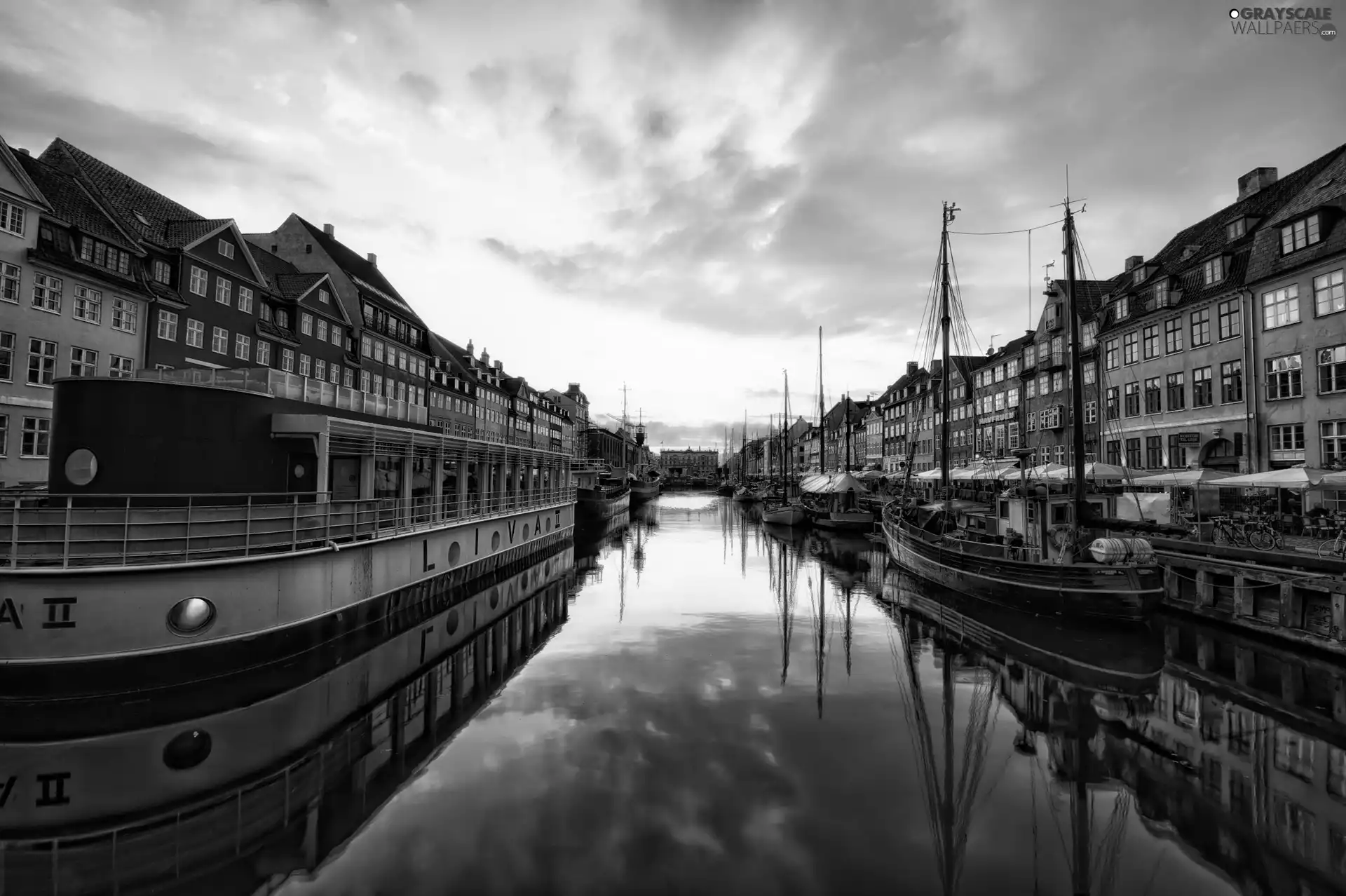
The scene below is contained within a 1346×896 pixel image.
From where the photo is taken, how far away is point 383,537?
16859mm

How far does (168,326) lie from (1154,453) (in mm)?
54267

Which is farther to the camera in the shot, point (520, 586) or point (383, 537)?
point (520, 586)

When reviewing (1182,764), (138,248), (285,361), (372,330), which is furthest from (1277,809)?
(372,330)

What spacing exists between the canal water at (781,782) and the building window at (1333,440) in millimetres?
14430

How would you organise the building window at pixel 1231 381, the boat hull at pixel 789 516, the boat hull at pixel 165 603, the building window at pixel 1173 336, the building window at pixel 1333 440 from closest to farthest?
the boat hull at pixel 165 603 < the building window at pixel 1333 440 < the building window at pixel 1231 381 < the building window at pixel 1173 336 < the boat hull at pixel 789 516

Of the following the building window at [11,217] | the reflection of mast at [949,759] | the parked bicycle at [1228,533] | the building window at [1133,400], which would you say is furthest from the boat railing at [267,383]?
the building window at [1133,400]

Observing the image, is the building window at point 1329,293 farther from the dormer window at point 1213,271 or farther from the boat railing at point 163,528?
the boat railing at point 163,528

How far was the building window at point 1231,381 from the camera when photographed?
93.8 feet

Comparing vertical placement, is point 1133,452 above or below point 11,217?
below

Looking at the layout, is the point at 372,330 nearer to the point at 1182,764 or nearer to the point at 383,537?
the point at 383,537

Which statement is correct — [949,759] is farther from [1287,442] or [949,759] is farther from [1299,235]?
[1299,235]

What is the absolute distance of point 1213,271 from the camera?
30.9 m

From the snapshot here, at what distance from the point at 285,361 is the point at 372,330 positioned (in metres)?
11.7

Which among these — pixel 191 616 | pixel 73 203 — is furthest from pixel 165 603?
pixel 73 203
